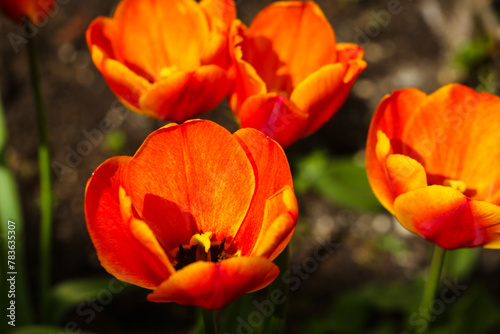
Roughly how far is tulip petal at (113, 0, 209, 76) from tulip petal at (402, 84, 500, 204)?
0.44 metres

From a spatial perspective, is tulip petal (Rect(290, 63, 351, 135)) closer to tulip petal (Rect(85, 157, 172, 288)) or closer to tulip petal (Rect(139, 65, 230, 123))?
tulip petal (Rect(139, 65, 230, 123))

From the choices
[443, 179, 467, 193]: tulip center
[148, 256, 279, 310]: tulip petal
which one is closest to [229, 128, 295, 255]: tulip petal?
[148, 256, 279, 310]: tulip petal

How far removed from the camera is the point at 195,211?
0.91 m

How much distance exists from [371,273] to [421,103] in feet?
5.55

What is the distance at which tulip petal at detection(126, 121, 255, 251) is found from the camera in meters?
0.83

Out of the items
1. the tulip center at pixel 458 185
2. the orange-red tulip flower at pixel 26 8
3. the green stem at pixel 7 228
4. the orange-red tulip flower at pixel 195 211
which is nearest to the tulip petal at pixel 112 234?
the orange-red tulip flower at pixel 195 211

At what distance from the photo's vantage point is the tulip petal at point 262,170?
82 cm

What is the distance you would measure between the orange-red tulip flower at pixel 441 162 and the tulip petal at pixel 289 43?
0.18 meters

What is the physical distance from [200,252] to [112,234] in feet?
0.57

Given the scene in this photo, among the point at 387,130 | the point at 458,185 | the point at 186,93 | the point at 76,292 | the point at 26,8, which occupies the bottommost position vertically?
the point at 76,292

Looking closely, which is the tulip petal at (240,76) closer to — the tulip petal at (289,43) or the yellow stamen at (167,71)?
the tulip petal at (289,43)

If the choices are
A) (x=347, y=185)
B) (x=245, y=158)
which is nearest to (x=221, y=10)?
(x=245, y=158)

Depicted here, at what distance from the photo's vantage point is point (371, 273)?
2.55m

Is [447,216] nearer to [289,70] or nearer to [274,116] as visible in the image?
[274,116]
